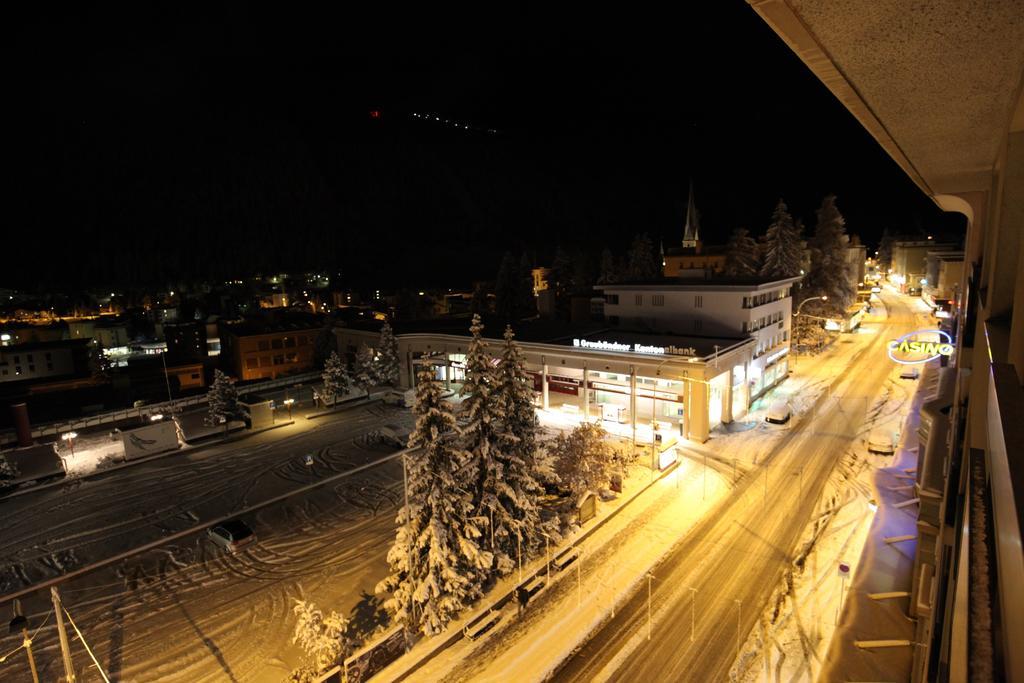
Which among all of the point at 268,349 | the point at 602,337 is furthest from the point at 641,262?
the point at 268,349

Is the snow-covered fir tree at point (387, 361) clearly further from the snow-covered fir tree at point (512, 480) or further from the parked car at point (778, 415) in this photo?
the parked car at point (778, 415)

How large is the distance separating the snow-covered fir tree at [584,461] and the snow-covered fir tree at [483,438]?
18.7ft

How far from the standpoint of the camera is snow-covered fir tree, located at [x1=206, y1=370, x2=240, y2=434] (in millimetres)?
38281

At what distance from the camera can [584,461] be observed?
934 inches

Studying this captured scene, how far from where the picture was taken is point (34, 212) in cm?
14262

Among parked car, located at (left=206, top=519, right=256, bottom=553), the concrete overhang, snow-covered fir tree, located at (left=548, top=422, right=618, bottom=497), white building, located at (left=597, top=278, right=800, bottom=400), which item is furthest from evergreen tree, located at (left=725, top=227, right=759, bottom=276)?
the concrete overhang

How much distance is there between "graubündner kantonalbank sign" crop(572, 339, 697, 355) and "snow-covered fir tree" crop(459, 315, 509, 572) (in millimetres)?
17398

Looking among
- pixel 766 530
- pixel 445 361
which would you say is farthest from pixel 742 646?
pixel 445 361

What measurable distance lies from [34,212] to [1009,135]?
197672mm

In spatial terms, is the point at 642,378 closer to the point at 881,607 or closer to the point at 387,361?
the point at 881,607

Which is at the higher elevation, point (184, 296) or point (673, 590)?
point (184, 296)

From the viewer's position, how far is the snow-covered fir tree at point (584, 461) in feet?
76.5

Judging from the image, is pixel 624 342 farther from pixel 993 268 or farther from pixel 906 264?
pixel 906 264

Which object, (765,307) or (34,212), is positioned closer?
(765,307)
